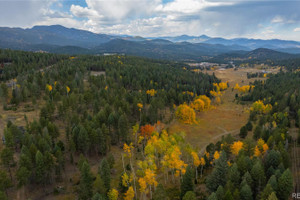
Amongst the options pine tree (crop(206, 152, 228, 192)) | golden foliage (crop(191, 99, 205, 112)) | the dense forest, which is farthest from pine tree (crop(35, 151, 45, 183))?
golden foliage (crop(191, 99, 205, 112))

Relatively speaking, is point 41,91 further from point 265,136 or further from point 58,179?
point 265,136

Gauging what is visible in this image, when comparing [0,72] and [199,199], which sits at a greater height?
[0,72]

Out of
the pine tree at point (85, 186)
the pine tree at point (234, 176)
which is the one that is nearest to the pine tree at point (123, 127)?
the pine tree at point (85, 186)

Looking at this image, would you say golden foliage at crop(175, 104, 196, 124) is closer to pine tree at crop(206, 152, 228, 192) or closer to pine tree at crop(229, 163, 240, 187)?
pine tree at crop(206, 152, 228, 192)

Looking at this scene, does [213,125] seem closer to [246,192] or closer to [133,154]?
[133,154]

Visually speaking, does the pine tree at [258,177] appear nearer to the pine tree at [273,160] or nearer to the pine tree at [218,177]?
the pine tree at [218,177]

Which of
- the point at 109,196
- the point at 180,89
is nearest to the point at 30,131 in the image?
the point at 109,196
